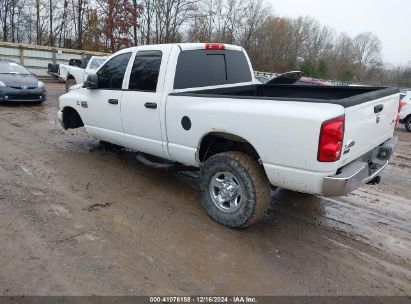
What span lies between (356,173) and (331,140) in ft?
1.74

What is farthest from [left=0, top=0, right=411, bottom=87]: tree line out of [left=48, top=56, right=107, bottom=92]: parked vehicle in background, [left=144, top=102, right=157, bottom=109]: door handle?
[left=144, top=102, right=157, bottom=109]: door handle

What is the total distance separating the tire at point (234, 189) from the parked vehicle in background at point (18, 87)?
935 cm

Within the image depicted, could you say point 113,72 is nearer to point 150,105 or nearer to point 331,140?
point 150,105

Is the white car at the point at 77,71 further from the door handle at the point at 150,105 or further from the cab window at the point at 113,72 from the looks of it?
the door handle at the point at 150,105

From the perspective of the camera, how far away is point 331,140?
10.1ft

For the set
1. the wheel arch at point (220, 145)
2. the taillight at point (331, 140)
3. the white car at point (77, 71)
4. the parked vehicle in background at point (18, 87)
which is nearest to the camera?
the taillight at point (331, 140)

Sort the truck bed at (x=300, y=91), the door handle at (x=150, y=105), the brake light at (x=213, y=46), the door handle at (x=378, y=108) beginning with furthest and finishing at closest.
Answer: the brake light at (x=213, y=46) < the door handle at (x=150, y=105) < the truck bed at (x=300, y=91) < the door handle at (x=378, y=108)

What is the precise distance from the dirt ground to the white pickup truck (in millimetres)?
524

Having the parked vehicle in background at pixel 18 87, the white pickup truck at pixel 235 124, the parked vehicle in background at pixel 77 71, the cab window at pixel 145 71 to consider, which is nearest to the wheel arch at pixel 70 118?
the white pickup truck at pixel 235 124

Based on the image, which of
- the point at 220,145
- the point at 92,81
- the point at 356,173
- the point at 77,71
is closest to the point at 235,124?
the point at 220,145

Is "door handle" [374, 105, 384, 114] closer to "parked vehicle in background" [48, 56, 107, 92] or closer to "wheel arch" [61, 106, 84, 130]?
"wheel arch" [61, 106, 84, 130]

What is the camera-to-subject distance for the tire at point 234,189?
3734 millimetres

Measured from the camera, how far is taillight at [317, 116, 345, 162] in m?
3.04

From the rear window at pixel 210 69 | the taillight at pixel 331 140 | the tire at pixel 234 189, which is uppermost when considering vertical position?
the rear window at pixel 210 69
